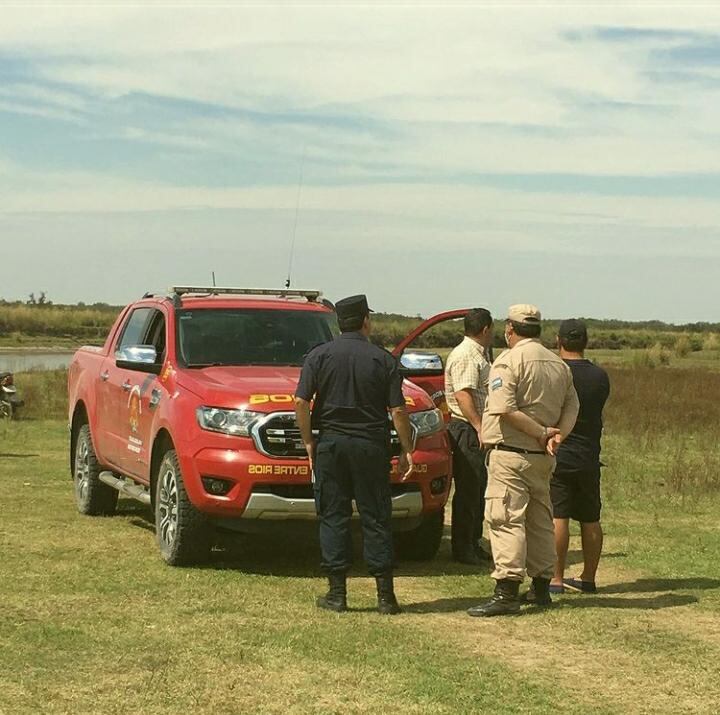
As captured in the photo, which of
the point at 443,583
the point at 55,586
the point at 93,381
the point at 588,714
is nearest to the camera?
the point at 588,714

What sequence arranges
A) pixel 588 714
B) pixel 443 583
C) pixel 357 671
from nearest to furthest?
pixel 588 714
pixel 357 671
pixel 443 583

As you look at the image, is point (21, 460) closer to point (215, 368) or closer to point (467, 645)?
point (215, 368)

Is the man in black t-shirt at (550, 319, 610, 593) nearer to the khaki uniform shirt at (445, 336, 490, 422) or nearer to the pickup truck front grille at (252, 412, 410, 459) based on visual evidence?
the khaki uniform shirt at (445, 336, 490, 422)

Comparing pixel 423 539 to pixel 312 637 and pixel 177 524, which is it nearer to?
pixel 177 524

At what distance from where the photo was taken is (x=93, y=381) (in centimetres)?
1224

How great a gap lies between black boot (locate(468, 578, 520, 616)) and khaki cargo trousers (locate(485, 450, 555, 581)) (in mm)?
58

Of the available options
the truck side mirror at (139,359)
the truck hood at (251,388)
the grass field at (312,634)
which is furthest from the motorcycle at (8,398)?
the truck hood at (251,388)

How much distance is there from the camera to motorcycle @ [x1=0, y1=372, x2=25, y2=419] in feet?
79.9

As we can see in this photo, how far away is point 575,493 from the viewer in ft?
29.2

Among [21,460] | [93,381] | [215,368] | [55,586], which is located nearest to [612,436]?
[21,460]

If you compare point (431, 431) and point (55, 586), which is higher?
point (431, 431)

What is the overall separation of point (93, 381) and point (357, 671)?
6216 mm

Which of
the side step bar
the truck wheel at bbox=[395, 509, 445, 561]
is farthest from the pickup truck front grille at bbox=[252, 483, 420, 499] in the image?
the side step bar

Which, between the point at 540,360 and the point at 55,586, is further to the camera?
the point at 55,586
